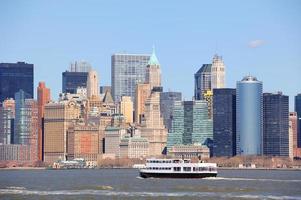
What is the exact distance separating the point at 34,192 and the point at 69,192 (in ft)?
15.5

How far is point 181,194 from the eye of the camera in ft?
459

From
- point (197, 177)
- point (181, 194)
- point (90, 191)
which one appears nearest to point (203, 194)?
point (181, 194)

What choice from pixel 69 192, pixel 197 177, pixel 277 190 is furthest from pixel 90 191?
pixel 197 177

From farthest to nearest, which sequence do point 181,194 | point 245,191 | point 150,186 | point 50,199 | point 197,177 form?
point 197,177 < point 150,186 < point 245,191 < point 181,194 < point 50,199

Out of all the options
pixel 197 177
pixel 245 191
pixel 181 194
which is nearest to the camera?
pixel 181 194

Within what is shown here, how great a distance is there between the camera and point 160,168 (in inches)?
7869

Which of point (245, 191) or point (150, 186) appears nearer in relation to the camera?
point (245, 191)

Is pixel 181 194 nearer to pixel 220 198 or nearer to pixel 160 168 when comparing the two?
pixel 220 198

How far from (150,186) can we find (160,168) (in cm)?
3418

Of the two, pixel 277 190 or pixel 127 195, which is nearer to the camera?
pixel 127 195

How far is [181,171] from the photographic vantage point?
196375 millimetres

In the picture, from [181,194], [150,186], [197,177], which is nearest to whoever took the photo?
[181,194]

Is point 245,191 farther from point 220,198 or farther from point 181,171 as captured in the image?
point 181,171

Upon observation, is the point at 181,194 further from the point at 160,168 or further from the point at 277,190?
the point at 160,168
